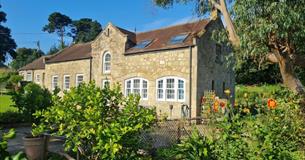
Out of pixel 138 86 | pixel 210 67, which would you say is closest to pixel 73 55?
pixel 138 86

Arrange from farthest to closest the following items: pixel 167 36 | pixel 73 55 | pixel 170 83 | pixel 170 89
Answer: pixel 73 55
pixel 167 36
pixel 170 83
pixel 170 89

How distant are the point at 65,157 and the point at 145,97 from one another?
13.9m

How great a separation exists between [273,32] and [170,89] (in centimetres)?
1035

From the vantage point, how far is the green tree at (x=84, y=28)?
308 ft

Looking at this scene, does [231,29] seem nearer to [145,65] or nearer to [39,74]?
[145,65]

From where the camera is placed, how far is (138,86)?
2219 cm

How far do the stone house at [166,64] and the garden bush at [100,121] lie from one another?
31.5 ft

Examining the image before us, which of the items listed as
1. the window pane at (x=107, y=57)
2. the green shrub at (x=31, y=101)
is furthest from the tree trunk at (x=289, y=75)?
the window pane at (x=107, y=57)

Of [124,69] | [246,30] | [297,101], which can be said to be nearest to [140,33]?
[124,69]

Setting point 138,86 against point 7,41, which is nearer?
point 138,86

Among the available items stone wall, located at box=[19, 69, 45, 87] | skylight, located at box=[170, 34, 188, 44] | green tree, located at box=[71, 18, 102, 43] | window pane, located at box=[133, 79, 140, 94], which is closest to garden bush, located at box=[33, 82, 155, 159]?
skylight, located at box=[170, 34, 188, 44]

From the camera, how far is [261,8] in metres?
10.0

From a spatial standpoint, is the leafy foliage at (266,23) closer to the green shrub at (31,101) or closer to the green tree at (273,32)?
the green tree at (273,32)

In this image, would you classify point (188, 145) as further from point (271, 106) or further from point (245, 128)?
point (271, 106)
